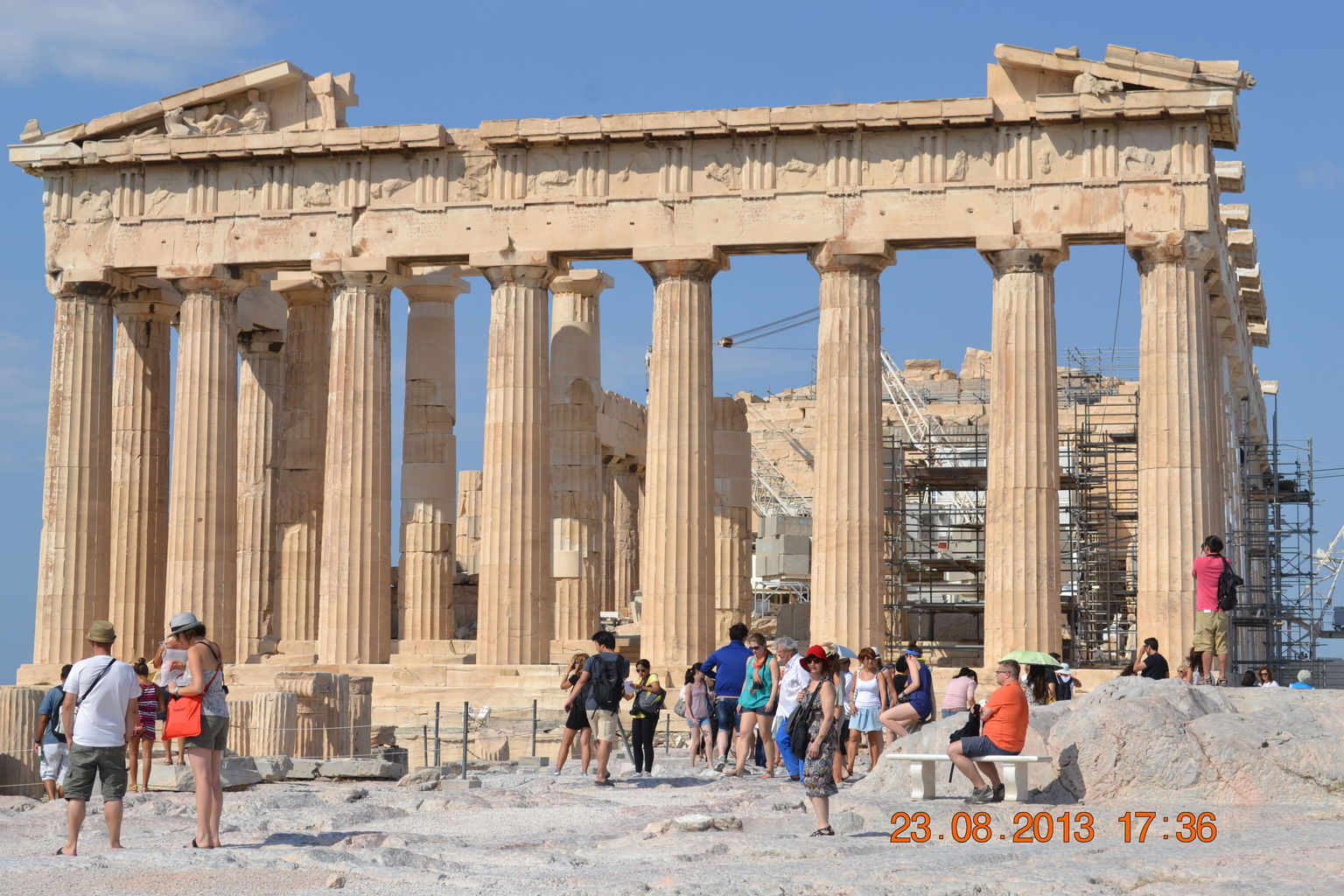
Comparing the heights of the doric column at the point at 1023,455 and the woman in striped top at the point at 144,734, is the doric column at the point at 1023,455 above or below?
above

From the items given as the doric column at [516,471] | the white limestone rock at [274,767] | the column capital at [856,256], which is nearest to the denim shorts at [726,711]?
the white limestone rock at [274,767]

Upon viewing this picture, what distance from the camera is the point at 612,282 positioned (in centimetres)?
4653

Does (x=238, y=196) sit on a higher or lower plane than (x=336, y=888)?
higher

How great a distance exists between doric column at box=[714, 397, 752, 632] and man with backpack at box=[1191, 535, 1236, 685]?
1728 centimetres

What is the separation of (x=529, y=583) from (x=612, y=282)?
1023cm

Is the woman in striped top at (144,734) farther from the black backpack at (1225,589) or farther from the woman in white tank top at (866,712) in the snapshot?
the black backpack at (1225,589)

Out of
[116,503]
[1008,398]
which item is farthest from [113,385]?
[1008,398]

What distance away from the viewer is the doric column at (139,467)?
138 feet

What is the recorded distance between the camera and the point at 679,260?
126 feet

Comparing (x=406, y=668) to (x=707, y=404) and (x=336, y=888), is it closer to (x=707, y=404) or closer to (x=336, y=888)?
(x=707, y=404)

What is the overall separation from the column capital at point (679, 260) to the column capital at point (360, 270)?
5.09 m

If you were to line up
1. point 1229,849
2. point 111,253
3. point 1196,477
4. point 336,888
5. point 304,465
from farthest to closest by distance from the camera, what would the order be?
point 304,465, point 111,253, point 1196,477, point 1229,849, point 336,888

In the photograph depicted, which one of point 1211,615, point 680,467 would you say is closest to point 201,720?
point 1211,615

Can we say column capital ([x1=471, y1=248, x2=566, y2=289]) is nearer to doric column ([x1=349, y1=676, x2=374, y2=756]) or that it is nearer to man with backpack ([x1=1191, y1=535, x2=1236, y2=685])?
doric column ([x1=349, y1=676, x2=374, y2=756])
